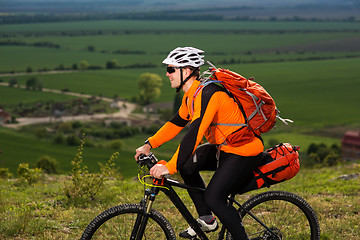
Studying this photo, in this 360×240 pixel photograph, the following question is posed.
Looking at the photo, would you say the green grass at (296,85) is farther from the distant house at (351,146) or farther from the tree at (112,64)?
the distant house at (351,146)

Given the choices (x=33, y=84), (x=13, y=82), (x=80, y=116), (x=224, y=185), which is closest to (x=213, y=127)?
(x=224, y=185)

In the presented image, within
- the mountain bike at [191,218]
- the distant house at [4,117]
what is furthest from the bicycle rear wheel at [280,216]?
the distant house at [4,117]

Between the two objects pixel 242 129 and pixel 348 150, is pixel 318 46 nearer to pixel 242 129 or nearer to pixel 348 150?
pixel 348 150

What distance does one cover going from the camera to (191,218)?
16.1 feet

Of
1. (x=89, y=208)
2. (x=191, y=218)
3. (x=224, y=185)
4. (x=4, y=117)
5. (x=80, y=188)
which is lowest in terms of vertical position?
(x=4, y=117)

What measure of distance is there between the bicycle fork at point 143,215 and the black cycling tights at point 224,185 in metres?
0.44

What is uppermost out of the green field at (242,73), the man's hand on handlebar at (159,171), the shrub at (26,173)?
the man's hand on handlebar at (159,171)

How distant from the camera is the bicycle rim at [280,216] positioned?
17.4 ft

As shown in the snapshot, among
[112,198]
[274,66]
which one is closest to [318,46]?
[274,66]

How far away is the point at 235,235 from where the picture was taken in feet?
15.8

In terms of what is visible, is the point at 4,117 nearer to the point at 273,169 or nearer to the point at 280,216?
the point at 280,216

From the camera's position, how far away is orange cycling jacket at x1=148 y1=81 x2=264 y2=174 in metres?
4.40

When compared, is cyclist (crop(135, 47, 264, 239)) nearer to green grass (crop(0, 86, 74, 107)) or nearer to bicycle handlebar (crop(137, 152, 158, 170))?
bicycle handlebar (crop(137, 152, 158, 170))

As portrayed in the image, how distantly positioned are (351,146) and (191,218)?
73.3 metres
